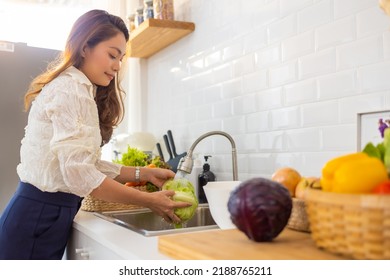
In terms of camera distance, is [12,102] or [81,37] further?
[12,102]

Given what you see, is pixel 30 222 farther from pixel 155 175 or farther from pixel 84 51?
pixel 84 51

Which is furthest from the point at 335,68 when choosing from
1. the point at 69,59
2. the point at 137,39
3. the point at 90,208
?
the point at 137,39

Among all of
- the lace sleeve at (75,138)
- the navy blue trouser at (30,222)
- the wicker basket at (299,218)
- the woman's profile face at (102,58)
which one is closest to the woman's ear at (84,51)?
the woman's profile face at (102,58)

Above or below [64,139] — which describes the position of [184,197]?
below

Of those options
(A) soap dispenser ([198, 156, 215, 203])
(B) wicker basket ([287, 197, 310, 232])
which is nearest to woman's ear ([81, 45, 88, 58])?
(A) soap dispenser ([198, 156, 215, 203])

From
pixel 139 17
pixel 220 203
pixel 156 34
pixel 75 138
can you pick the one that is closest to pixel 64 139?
pixel 75 138

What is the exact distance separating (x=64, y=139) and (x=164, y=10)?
Answer: 3.90 ft

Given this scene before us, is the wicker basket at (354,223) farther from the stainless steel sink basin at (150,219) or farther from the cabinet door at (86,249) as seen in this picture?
the stainless steel sink basin at (150,219)

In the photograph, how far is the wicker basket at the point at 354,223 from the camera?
2.23ft

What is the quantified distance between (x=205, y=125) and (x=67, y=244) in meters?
0.85

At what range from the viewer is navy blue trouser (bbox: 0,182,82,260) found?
149cm

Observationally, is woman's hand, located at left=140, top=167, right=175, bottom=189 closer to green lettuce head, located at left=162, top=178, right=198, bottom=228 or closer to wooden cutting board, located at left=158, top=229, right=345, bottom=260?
green lettuce head, located at left=162, top=178, right=198, bottom=228

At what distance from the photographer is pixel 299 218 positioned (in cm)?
101

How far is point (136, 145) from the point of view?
253 centimetres
